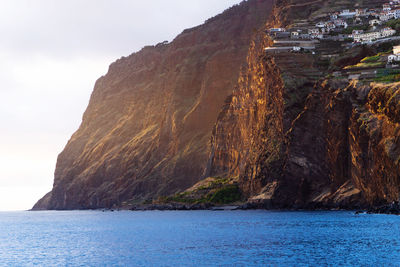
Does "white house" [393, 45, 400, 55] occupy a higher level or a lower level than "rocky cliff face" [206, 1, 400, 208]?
higher

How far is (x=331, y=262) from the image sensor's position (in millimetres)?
64188

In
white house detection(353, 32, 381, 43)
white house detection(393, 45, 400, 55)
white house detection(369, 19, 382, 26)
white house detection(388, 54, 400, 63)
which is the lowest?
white house detection(388, 54, 400, 63)

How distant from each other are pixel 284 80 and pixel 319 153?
2480 cm

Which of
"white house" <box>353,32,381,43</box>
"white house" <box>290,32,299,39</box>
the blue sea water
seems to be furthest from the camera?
"white house" <box>290,32,299,39</box>

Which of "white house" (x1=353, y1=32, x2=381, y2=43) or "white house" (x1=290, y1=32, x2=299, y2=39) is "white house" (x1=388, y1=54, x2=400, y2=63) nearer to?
"white house" (x1=353, y1=32, x2=381, y2=43)

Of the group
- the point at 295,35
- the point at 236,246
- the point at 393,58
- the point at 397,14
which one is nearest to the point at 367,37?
the point at 397,14

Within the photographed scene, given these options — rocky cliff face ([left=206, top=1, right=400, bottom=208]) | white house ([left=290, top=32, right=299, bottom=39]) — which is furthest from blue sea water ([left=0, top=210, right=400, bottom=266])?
white house ([left=290, top=32, right=299, bottom=39])

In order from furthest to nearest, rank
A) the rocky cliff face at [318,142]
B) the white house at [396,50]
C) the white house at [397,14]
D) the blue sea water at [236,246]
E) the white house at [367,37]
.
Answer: the white house at [397,14] < the white house at [367,37] < the white house at [396,50] < the rocky cliff face at [318,142] < the blue sea water at [236,246]

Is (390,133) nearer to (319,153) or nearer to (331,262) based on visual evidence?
(319,153)

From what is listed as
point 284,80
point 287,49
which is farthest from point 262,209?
point 287,49

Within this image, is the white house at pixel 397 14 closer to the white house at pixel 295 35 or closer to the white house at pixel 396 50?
the white house at pixel 295 35

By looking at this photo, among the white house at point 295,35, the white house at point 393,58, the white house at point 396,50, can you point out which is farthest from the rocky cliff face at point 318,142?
the white house at point 396,50

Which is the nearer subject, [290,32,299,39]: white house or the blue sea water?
the blue sea water

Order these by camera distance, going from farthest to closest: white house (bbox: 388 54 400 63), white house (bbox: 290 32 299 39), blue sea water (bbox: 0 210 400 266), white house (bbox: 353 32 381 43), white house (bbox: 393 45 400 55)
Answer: white house (bbox: 290 32 299 39), white house (bbox: 353 32 381 43), white house (bbox: 393 45 400 55), white house (bbox: 388 54 400 63), blue sea water (bbox: 0 210 400 266)
